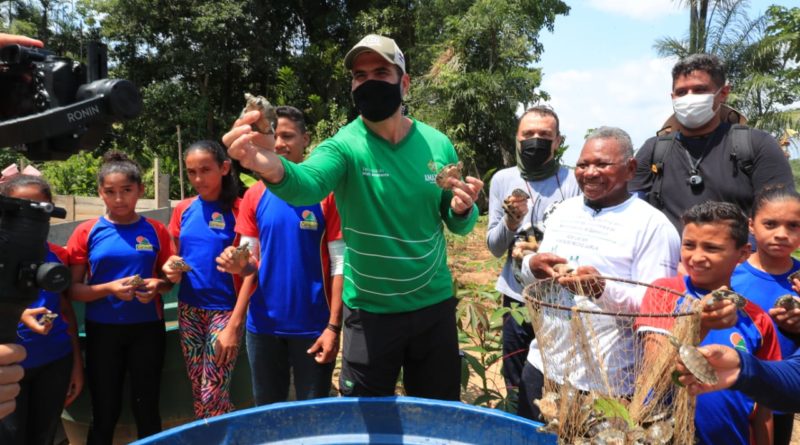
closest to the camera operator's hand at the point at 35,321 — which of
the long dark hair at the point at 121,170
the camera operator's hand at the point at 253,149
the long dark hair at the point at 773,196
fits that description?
the long dark hair at the point at 121,170

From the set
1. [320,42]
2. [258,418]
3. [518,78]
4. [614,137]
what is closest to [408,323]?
[258,418]

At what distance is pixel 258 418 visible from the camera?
164 centimetres

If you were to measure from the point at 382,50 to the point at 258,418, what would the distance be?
129 cm

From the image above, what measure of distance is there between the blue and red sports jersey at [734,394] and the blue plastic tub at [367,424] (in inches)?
19.9

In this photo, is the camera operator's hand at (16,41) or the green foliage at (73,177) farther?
the green foliage at (73,177)

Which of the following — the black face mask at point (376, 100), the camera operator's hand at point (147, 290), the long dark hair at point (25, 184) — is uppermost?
the black face mask at point (376, 100)

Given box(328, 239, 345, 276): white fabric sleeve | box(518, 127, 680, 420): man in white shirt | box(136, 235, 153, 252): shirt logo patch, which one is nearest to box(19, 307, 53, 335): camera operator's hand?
box(136, 235, 153, 252): shirt logo patch

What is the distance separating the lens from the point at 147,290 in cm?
253

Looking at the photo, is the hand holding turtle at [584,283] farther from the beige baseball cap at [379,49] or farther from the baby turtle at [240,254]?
the baby turtle at [240,254]

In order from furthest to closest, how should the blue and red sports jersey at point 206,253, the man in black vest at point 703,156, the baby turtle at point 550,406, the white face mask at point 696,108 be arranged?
1. the blue and red sports jersey at point 206,253
2. the white face mask at point 696,108
3. the man in black vest at point 703,156
4. the baby turtle at point 550,406

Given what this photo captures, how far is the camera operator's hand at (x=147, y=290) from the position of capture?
2494 millimetres

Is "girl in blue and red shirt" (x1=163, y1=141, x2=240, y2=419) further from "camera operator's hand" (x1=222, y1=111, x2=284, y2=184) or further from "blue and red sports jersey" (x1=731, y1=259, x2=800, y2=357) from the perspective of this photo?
"blue and red sports jersey" (x1=731, y1=259, x2=800, y2=357)

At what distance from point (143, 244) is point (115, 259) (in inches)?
5.4

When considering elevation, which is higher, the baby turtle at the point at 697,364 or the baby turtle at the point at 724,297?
the baby turtle at the point at 724,297
